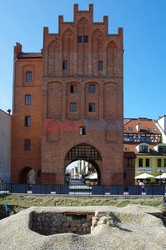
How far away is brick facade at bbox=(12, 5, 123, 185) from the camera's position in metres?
38.4

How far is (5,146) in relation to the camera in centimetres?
4078

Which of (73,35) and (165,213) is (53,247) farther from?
(73,35)

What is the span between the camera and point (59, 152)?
38.4 meters

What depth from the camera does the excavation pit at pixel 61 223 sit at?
62.8ft

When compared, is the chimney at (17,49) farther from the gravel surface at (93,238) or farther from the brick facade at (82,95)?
the gravel surface at (93,238)

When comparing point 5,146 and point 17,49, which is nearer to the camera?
point 5,146

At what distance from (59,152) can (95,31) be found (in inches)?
588

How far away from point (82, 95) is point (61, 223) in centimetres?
2179

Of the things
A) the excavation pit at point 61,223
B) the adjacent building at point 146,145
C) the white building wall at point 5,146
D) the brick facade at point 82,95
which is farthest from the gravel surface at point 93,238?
the adjacent building at point 146,145

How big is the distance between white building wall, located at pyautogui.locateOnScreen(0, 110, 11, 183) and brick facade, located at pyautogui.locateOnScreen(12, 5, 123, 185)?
147 cm

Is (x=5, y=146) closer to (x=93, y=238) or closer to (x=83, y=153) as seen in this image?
(x=83, y=153)

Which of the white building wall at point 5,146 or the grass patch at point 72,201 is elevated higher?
the white building wall at point 5,146

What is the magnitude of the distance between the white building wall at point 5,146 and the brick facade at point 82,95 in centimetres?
147

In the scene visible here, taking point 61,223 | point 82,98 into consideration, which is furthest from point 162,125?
point 61,223
